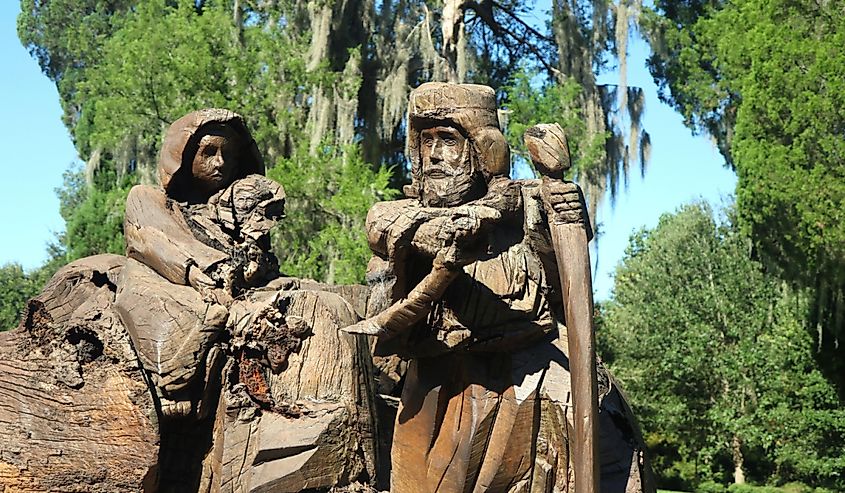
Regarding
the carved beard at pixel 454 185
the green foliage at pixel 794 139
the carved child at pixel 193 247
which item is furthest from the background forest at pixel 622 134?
the carved beard at pixel 454 185

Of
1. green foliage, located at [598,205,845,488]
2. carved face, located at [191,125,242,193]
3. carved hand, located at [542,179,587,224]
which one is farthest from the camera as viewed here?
green foliage, located at [598,205,845,488]

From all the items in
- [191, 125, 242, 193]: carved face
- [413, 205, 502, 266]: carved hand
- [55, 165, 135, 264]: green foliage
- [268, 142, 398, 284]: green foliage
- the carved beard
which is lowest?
[413, 205, 502, 266]: carved hand

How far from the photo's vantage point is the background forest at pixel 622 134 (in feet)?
51.2

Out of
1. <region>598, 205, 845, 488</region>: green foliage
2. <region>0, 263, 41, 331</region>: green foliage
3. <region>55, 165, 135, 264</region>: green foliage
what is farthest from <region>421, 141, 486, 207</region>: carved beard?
<region>0, 263, 41, 331</region>: green foliage

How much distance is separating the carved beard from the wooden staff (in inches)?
13.3

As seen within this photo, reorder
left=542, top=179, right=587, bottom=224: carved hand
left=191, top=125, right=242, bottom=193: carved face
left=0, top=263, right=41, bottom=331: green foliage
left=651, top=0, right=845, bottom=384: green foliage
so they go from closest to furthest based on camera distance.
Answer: left=542, top=179, right=587, bottom=224: carved hand
left=191, top=125, right=242, bottom=193: carved face
left=651, top=0, right=845, bottom=384: green foliage
left=0, top=263, right=41, bottom=331: green foliage

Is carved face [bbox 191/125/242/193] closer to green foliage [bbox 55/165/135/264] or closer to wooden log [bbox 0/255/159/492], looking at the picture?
wooden log [bbox 0/255/159/492]

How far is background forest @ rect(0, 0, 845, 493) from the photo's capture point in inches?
614

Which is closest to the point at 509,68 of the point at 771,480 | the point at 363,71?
the point at 363,71

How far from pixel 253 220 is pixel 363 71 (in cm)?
1627

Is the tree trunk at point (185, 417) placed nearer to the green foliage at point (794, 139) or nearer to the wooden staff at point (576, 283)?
the wooden staff at point (576, 283)

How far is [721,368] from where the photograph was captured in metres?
25.4

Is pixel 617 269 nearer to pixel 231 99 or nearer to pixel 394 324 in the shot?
pixel 231 99

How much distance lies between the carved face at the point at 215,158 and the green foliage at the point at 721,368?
15.5 m
